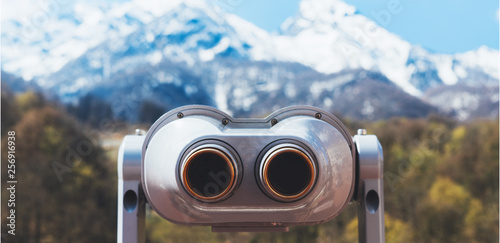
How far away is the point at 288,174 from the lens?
6.22 feet

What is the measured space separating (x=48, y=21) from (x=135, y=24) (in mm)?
3960

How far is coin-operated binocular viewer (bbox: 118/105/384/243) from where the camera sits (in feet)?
6.16

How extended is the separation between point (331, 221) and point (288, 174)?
1551 cm

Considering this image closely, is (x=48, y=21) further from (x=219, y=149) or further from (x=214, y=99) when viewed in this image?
(x=219, y=149)

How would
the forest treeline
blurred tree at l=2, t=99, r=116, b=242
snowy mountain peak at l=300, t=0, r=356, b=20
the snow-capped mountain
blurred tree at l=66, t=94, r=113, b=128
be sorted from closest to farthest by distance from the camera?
snowy mountain peak at l=300, t=0, r=356, b=20 < the forest treeline < blurred tree at l=2, t=99, r=116, b=242 < the snow-capped mountain < blurred tree at l=66, t=94, r=113, b=128

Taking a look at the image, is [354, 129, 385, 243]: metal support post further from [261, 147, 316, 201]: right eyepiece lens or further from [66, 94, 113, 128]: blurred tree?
[66, 94, 113, 128]: blurred tree

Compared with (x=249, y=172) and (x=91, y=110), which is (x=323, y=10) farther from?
(x=249, y=172)

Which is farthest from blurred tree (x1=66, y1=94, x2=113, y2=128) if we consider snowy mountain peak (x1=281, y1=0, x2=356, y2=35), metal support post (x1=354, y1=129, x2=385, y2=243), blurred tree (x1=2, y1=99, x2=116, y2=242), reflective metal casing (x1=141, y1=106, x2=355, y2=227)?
metal support post (x1=354, y1=129, x2=385, y2=243)

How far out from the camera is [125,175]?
210 centimetres

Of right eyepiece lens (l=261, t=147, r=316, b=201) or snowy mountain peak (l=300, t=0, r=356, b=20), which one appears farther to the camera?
snowy mountain peak (l=300, t=0, r=356, b=20)

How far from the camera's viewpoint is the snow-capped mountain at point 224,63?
19.5 metres

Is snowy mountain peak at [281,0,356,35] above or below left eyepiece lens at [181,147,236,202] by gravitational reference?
above

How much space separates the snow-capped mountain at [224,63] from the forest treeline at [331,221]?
1.34 m

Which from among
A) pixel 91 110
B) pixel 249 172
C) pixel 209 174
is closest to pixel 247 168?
pixel 249 172
